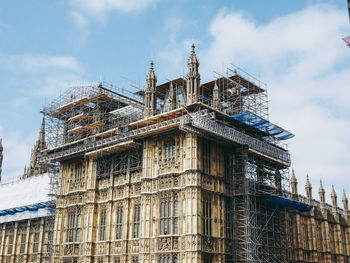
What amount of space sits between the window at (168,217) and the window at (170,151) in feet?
13.7

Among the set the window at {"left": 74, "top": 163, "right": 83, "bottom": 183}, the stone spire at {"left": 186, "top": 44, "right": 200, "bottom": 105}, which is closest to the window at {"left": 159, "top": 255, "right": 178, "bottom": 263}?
the stone spire at {"left": 186, "top": 44, "right": 200, "bottom": 105}

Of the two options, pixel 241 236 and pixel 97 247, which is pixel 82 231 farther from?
pixel 241 236

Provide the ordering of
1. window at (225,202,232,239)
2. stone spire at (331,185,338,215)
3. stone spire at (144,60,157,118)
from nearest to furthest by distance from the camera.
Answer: window at (225,202,232,239)
stone spire at (144,60,157,118)
stone spire at (331,185,338,215)

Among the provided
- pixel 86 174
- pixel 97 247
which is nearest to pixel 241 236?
pixel 97 247

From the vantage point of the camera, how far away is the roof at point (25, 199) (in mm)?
66312

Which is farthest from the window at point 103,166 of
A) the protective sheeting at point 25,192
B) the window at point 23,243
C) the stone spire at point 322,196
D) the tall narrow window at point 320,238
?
the stone spire at point 322,196

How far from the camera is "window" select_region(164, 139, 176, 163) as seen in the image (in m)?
45.1

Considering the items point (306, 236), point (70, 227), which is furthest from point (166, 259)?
point (306, 236)

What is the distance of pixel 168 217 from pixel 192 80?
14.2 metres

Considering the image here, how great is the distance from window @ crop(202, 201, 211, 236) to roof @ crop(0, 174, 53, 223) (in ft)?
90.6

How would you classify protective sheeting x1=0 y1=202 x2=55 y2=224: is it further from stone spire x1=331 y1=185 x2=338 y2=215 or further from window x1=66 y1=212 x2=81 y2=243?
stone spire x1=331 y1=185 x2=338 y2=215

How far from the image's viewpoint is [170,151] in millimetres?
45438

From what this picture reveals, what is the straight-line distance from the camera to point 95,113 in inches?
2190

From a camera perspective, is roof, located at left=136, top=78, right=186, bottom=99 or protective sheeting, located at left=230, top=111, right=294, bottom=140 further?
roof, located at left=136, top=78, right=186, bottom=99
